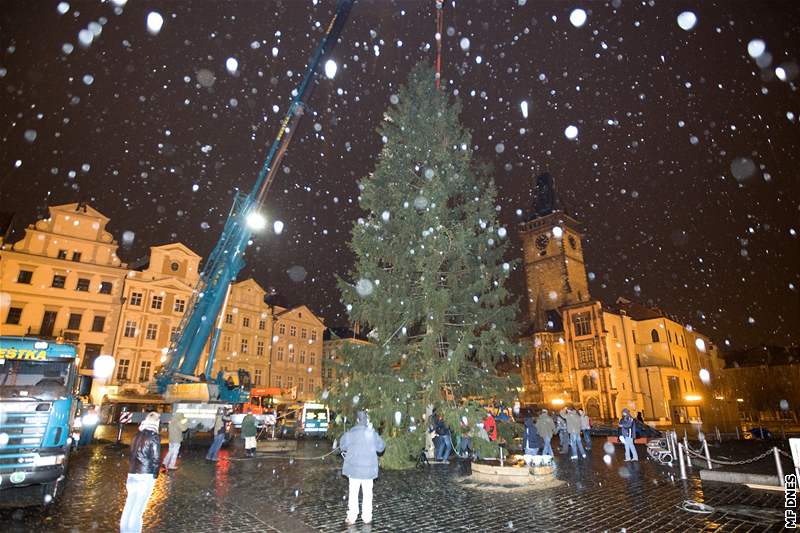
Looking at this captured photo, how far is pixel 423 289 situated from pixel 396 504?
8.03 metres

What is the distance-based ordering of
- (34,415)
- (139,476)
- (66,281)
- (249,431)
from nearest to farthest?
(139,476) → (34,415) → (249,431) → (66,281)

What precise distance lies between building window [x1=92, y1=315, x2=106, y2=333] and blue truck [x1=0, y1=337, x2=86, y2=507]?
34.8 meters

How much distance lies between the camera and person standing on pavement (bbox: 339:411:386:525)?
7484mm

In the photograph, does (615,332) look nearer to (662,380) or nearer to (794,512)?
(662,380)

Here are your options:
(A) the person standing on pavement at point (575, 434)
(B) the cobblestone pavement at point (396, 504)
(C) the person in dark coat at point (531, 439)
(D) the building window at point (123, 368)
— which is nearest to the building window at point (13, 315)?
(D) the building window at point (123, 368)

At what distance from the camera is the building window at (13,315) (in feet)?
120

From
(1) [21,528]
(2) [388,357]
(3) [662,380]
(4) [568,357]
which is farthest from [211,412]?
(3) [662,380]

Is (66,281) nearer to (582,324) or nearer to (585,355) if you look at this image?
(585,355)

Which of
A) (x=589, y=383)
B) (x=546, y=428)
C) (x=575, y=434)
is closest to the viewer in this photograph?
(x=546, y=428)

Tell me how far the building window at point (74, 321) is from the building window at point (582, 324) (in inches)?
2170

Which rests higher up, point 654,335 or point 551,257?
point 551,257

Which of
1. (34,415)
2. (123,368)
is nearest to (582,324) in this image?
(123,368)

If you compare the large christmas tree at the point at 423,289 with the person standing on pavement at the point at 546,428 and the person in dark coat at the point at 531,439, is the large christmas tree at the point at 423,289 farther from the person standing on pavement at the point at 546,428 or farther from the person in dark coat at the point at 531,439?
the person standing on pavement at the point at 546,428

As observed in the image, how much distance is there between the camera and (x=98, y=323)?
40.8 m
